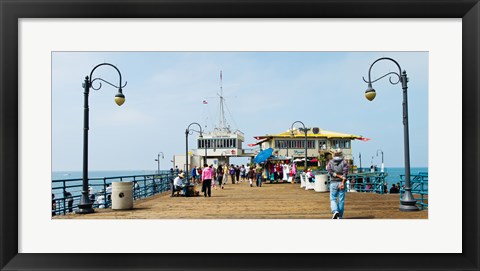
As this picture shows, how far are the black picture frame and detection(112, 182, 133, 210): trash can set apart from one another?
483 centimetres

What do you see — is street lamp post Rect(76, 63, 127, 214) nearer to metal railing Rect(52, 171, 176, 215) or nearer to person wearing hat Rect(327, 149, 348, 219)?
metal railing Rect(52, 171, 176, 215)

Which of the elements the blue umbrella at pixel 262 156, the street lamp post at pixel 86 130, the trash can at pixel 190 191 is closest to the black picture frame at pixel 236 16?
the street lamp post at pixel 86 130

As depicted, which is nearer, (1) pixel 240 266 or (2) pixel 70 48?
(1) pixel 240 266

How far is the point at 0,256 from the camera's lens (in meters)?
7.23

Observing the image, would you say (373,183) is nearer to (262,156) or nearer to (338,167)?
(338,167)

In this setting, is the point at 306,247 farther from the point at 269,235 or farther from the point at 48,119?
the point at 48,119

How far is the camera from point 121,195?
485 inches

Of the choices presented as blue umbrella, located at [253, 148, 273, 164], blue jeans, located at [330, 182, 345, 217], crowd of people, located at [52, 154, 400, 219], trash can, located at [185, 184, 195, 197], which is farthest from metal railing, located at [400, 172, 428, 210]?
blue umbrella, located at [253, 148, 273, 164]

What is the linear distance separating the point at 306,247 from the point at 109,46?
4.63 meters

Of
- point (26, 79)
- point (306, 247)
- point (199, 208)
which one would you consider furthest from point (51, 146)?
point (199, 208)

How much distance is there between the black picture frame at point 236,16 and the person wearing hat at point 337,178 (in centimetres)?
189

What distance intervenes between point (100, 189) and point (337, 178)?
8981 mm

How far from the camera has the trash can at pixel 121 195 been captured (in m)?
12.2

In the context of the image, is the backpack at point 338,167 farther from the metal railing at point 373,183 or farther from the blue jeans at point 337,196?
the metal railing at point 373,183
